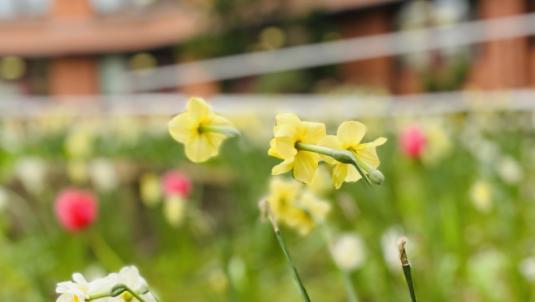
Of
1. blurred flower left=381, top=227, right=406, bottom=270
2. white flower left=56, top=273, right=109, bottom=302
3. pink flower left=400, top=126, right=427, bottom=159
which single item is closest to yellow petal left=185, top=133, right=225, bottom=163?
white flower left=56, top=273, right=109, bottom=302

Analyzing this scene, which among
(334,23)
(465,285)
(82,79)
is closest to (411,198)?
(465,285)

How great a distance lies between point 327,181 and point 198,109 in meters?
1.08

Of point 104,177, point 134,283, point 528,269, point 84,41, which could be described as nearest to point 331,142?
point 134,283

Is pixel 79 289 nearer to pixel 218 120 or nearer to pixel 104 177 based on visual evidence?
pixel 218 120

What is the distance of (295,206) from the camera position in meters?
0.71

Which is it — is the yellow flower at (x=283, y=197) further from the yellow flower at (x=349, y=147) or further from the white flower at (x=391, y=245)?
the white flower at (x=391, y=245)

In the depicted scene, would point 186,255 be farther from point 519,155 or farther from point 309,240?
point 519,155

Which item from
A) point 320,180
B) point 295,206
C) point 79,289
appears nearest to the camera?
point 79,289

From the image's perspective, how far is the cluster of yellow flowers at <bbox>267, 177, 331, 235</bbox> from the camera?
0.70 meters

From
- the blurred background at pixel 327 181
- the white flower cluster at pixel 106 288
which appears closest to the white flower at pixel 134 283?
the white flower cluster at pixel 106 288

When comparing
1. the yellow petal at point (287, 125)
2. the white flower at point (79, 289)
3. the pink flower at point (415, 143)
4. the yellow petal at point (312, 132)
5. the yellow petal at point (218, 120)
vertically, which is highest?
the pink flower at point (415, 143)

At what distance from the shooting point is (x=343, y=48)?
12836 millimetres

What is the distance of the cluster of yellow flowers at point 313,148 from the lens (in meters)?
0.46

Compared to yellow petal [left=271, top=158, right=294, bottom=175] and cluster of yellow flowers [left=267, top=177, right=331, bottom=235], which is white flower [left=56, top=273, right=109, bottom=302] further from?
cluster of yellow flowers [left=267, top=177, right=331, bottom=235]
